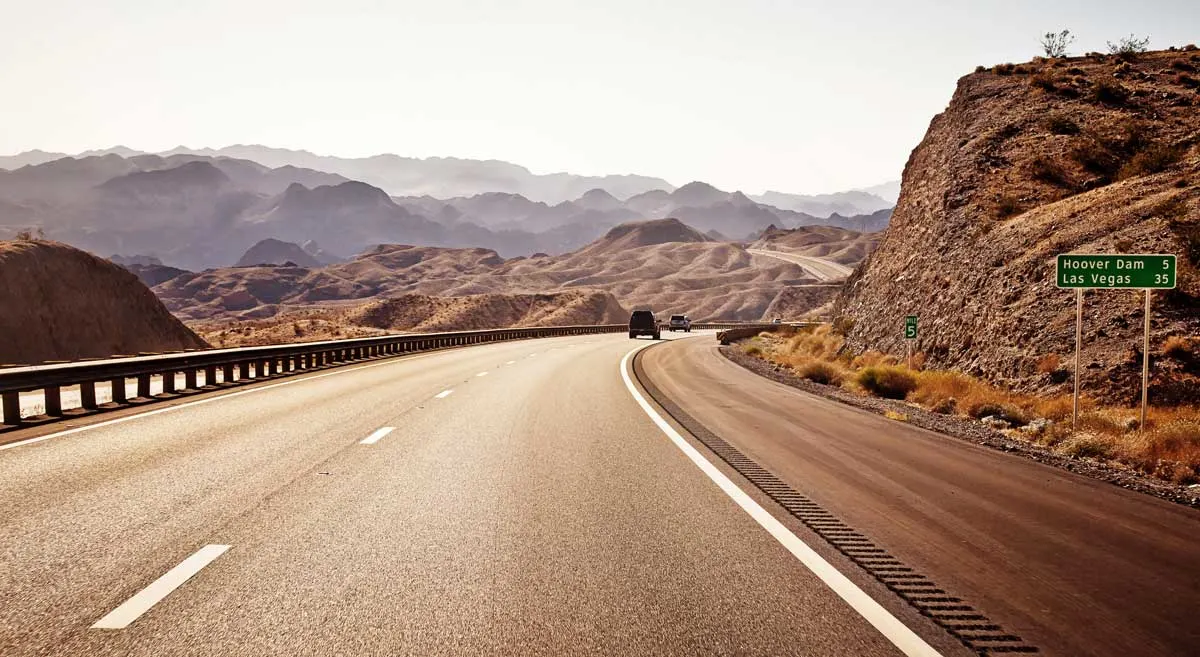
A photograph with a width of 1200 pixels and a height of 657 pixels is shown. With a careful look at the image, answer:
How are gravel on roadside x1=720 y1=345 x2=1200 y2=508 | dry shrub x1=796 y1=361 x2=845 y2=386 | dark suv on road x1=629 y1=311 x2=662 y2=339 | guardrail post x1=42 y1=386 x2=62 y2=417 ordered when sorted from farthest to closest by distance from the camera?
dark suv on road x1=629 y1=311 x2=662 y2=339, dry shrub x1=796 y1=361 x2=845 y2=386, guardrail post x1=42 y1=386 x2=62 y2=417, gravel on roadside x1=720 y1=345 x2=1200 y2=508

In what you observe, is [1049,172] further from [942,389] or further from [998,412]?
[998,412]

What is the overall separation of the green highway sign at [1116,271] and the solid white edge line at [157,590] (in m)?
11.3

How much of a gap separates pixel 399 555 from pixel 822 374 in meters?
18.4

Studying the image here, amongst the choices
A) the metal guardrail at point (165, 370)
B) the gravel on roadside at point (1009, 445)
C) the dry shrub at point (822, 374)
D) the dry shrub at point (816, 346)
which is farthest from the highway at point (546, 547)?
the dry shrub at point (816, 346)

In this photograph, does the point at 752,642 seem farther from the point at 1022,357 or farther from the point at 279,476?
the point at 1022,357

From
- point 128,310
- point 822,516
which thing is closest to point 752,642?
point 822,516

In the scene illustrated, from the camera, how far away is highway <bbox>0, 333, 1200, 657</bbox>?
12.7 feet

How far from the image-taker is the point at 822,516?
6.38 meters

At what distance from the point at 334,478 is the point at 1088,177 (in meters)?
24.6

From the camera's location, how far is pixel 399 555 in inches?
204

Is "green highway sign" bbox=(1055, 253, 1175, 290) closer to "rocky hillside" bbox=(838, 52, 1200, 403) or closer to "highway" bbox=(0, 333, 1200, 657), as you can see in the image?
"rocky hillside" bbox=(838, 52, 1200, 403)

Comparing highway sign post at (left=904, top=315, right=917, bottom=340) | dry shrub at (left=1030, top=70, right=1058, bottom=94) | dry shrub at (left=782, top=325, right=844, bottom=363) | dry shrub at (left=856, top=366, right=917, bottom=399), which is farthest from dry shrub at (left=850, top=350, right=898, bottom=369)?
dry shrub at (left=1030, top=70, right=1058, bottom=94)

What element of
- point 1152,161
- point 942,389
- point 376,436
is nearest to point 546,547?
point 376,436

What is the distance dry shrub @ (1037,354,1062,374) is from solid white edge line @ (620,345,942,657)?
10369 millimetres
